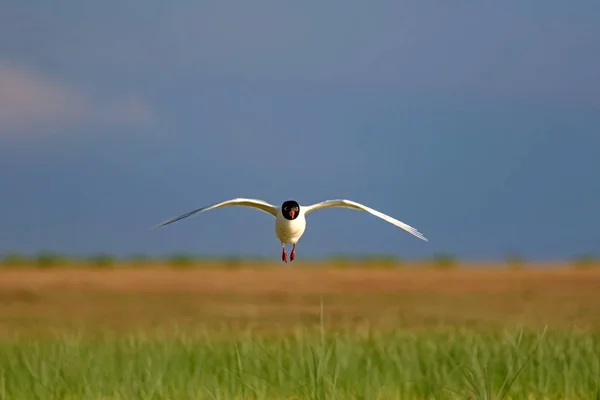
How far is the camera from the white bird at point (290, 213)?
13.2 ft

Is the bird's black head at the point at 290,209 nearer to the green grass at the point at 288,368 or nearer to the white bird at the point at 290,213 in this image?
the white bird at the point at 290,213

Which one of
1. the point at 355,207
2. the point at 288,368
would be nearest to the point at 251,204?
the point at 355,207

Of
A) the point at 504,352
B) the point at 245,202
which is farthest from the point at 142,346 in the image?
the point at 245,202

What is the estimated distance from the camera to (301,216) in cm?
411

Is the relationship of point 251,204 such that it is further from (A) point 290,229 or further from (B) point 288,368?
(B) point 288,368

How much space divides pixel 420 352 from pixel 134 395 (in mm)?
2513

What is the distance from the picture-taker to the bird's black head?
13.5 feet

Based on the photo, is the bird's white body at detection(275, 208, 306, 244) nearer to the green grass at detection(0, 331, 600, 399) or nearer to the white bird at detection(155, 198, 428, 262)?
the white bird at detection(155, 198, 428, 262)

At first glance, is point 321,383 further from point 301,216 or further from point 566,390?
point 566,390

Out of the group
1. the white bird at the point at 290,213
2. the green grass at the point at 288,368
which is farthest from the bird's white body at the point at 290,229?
the green grass at the point at 288,368

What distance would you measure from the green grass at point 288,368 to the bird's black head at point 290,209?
110 cm

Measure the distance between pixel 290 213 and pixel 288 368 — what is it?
2376 millimetres

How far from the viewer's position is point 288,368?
626 centimetres


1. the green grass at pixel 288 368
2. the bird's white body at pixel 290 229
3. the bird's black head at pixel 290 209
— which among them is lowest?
the green grass at pixel 288 368
